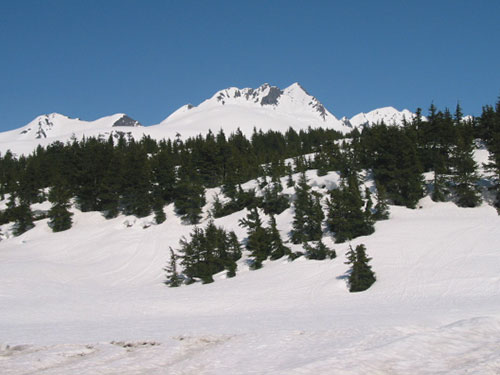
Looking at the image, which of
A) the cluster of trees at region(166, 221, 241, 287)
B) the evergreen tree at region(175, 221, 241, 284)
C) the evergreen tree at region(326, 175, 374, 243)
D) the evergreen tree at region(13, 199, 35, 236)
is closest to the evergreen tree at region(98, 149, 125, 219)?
the evergreen tree at region(13, 199, 35, 236)

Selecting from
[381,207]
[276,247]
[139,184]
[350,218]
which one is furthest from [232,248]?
[139,184]

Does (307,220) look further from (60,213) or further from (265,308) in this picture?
(60,213)

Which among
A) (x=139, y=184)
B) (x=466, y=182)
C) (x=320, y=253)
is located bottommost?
(x=320, y=253)

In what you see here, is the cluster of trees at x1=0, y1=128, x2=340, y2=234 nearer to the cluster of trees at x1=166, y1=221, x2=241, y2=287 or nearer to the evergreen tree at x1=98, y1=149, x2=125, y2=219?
the evergreen tree at x1=98, y1=149, x2=125, y2=219

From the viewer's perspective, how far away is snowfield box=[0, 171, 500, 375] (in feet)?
31.4

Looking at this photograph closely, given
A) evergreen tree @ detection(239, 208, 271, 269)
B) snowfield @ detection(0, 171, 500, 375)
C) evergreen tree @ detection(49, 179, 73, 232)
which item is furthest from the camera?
evergreen tree @ detection(49, 179, 73, 232)

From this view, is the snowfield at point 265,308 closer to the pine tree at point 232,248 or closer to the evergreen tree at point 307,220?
the pine tree at point 232,248

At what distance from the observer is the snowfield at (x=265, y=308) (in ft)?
31.4

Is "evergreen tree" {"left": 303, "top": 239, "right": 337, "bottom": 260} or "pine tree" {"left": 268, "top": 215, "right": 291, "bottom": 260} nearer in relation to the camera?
"evergreen tree" {"left": 303, "top": 239, "right": 337, "bottom": 260}

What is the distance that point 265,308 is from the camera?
21969 millimetres

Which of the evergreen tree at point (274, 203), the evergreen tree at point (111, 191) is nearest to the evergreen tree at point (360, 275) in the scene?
the evergreen tree at point (274, 203)

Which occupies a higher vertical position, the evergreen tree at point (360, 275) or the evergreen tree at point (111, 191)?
the evergreen tree at point (111, 191)

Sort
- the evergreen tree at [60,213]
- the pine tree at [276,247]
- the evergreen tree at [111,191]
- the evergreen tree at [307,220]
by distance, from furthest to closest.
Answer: the evergreen tree at [111,191] < the evergreen tree at [60,213] < the evergreen tree at [307,220] < the pine tree at [276,247]

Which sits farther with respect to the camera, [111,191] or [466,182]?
[111,191]
